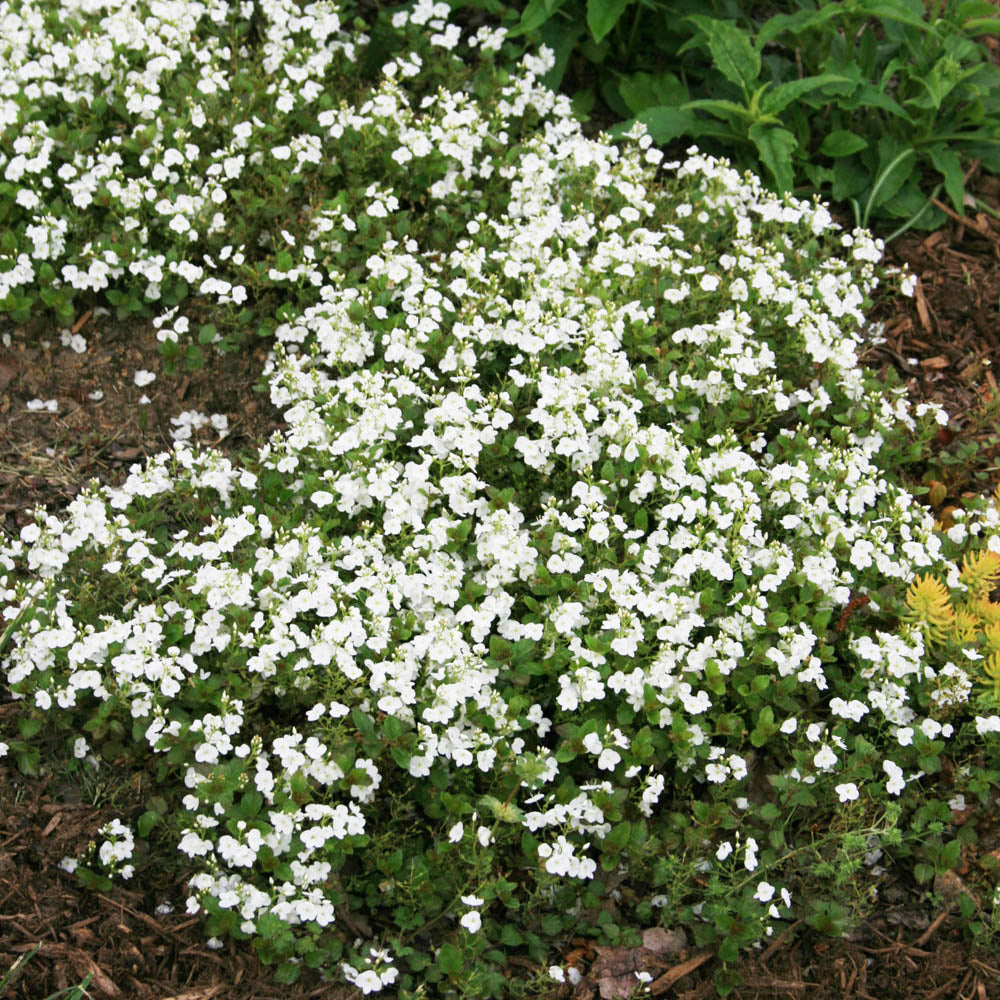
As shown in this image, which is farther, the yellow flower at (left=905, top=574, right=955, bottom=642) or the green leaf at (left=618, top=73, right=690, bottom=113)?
the green leaf at (left=618, top=73, right=690, bottom=113)

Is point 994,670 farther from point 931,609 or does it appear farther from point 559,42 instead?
point 559,42

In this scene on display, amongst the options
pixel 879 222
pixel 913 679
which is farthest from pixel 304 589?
pixel 879 222

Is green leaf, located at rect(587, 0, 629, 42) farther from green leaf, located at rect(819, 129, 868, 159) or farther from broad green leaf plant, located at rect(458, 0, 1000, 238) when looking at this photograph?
green leaf, located at rect(819, 129, 868, 159)

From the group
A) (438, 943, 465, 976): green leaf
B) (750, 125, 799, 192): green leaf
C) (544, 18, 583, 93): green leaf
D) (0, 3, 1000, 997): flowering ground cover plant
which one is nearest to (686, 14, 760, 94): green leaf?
(750, 125, 799, 192): green leaf

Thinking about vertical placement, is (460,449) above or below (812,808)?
above

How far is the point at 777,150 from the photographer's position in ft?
18.1

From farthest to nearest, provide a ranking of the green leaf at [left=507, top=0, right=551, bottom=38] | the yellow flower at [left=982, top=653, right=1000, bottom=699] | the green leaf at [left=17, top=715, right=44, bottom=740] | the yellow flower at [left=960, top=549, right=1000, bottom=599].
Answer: the green leaf at [left=507, top=0, right=551, bottom=38]
the yellow flower at [left=960, top=549, right=1000, bottom=599]
the yellow flower at [left=982, top=653, right=1000, bottom=699]
the green leaf at [left=17, top=715, right=44, bottom=740]

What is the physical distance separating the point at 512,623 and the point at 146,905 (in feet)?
5.12

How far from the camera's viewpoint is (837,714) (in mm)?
3979

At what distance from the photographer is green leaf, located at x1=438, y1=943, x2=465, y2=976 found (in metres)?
3.37

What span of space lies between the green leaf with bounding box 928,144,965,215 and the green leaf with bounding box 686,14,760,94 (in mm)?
1090

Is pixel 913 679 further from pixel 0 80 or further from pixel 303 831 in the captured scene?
pixel 0 80

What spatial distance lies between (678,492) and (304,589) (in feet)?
5.03

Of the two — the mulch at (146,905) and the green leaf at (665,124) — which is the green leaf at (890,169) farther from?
the mulch at (146,905)
